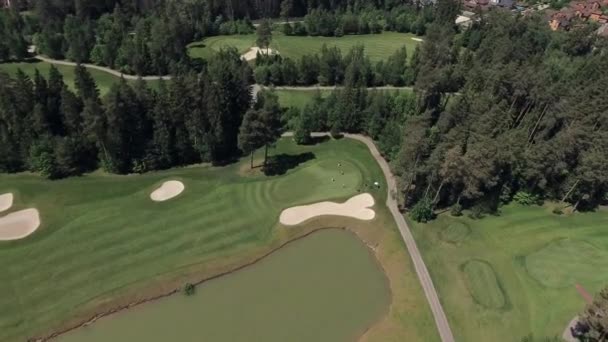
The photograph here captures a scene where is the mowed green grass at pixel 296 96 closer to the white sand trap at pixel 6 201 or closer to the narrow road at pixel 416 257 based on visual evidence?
the narrow road at pixel 416 257

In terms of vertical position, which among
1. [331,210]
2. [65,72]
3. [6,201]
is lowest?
[6,201]

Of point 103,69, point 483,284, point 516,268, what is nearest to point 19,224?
point 103,69

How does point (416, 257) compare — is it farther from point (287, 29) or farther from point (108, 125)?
point (287, 29)

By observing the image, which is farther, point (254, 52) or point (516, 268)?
point (254, 52)

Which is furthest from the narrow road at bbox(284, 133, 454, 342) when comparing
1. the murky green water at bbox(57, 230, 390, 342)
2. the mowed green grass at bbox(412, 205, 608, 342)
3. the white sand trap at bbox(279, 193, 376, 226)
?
the murky green water at bbox(57, 230, 390, 342)

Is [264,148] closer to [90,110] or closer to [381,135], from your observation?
[381,135]

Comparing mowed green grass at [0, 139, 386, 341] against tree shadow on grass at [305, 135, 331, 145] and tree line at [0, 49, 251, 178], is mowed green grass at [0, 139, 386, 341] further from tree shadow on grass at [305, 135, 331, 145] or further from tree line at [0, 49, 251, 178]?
tree shadow on grass at [305, 135, 331, 145]

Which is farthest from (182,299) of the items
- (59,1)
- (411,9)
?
(411,9)

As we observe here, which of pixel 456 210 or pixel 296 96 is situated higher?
pixel 296 96

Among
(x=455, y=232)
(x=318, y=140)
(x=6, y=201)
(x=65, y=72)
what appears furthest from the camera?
(x=65, y=72)
